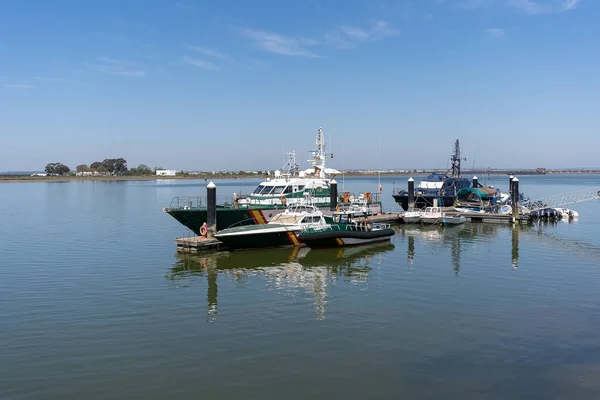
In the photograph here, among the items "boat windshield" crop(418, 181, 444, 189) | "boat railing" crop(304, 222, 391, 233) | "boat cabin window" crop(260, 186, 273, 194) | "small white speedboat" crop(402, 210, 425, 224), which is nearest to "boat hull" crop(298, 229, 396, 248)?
"boat railing" crop(304, 222, 391, 233)

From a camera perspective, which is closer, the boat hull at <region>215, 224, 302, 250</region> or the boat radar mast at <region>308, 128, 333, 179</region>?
the boat hull at <region>215, 224, 302, 250</region>

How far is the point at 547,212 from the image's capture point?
1741 inches

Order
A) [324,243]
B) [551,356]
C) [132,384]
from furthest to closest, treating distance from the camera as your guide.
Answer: [324,243] < [551,356] < [132,384]

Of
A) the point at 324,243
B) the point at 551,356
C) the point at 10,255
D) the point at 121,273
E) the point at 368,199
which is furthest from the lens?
the point at 368,199

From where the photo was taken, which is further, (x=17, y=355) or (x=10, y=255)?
(x=10, y=255)

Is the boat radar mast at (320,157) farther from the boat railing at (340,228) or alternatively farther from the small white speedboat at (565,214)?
the small white speedboat at (565,214)

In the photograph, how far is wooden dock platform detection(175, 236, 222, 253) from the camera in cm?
2666

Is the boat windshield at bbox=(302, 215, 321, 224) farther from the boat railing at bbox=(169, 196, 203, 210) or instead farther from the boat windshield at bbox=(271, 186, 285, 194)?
the boat railing at bbox=(169, 196, 203, 210)

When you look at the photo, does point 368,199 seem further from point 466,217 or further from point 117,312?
point 117,312

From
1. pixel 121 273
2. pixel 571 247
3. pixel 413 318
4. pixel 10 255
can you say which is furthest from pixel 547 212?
pixel 10 255

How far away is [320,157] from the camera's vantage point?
126 ft

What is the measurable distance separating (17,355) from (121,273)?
9.62 meters

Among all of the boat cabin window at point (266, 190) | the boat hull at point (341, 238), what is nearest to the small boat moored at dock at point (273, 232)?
the boat hull at point (341, 238)

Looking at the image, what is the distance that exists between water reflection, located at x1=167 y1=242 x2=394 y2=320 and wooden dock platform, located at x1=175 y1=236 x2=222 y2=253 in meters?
0.60
